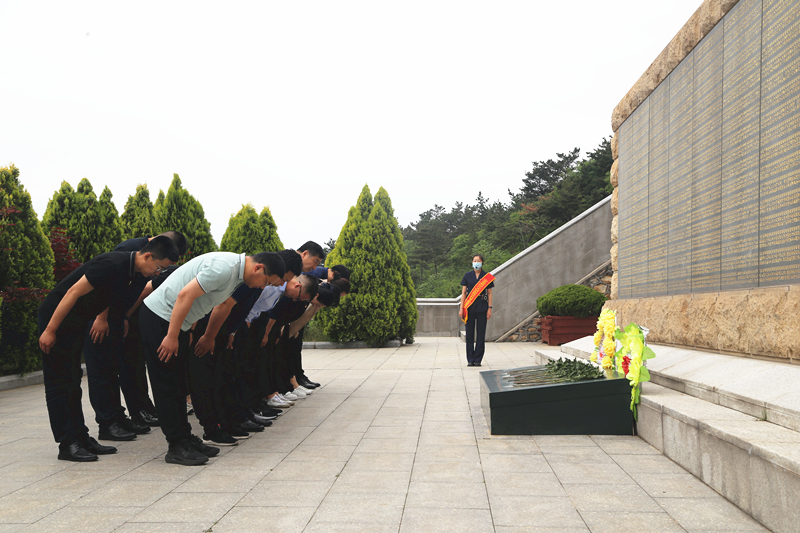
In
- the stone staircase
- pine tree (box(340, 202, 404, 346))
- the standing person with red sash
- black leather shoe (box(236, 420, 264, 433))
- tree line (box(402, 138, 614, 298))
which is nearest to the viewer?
the stone staircase

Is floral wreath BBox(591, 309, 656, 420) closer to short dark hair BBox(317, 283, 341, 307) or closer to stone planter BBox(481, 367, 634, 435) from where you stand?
stone planter BBox(481, 367, 634, 435)

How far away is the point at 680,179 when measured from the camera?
6367 mm

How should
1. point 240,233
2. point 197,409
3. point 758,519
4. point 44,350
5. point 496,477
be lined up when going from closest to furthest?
point 758,519
point 496,477
point 44,350
point 197,409
point 240,233

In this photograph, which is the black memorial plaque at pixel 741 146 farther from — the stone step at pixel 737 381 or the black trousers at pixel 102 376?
the black trousers at pixel 102 376

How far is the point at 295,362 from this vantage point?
23.8 ft

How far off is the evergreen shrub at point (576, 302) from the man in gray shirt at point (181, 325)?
9.71 m

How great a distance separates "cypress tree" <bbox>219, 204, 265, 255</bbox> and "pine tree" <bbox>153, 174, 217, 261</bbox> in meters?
0.98

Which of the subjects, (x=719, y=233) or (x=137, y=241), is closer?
(x=137, y=241)

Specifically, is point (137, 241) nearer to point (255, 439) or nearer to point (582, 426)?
point (255, 439)

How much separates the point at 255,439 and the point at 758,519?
11.7 ft

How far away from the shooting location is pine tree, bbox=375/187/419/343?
1416 centimetres

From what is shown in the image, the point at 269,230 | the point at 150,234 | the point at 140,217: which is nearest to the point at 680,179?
the point at 269,230

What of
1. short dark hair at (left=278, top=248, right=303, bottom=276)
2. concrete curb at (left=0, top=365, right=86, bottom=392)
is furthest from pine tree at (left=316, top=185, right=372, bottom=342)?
short dark hair at (left=278, top=248, right=303, bottom=276)

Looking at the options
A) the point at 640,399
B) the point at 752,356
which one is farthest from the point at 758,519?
the point at 752,356
